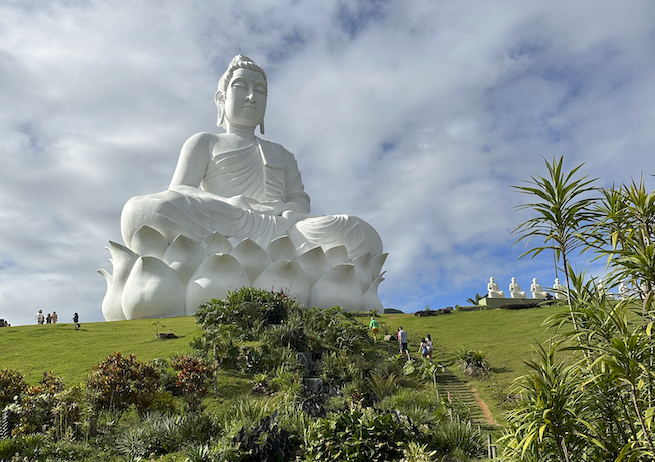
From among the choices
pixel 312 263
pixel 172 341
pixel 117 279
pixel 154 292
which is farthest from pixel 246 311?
pixel 117 279

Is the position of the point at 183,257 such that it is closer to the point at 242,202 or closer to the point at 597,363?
the point at 242,202

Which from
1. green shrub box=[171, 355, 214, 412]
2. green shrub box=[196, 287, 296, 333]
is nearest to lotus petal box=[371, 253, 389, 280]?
green shrub box=[196, 287, 296, 333]

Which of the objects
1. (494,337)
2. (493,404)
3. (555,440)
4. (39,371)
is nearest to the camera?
(555,440)

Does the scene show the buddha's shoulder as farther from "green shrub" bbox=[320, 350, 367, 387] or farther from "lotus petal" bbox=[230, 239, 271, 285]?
"green shrub" bbox=[320, 350, 367, 387]

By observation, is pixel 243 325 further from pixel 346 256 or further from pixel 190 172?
pixel 190 172

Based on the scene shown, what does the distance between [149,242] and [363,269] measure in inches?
295

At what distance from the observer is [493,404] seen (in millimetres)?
11258

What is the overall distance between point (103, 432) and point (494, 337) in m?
10.8

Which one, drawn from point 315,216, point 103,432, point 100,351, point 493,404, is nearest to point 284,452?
point 103,432

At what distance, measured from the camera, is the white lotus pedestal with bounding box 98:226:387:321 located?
1795 cm

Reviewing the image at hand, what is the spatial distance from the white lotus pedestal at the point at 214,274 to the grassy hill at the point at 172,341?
103 centimetres

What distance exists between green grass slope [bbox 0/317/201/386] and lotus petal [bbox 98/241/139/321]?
2252mm

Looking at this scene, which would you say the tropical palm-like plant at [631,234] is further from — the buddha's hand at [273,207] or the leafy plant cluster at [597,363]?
the buddha's hand at [273,207]

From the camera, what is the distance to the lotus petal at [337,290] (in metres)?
19.0
